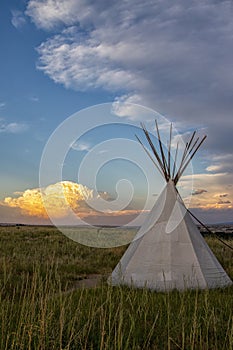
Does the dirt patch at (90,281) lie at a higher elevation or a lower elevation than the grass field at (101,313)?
lower

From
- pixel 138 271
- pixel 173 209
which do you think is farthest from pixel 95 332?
pixel 173 209

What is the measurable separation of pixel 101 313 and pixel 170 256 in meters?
3.41

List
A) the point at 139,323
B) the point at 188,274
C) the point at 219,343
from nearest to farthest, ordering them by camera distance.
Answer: the point at 219,343 → the point at 139,323 → the point at 188,274

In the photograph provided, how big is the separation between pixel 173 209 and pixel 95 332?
363cm

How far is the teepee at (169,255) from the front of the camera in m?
6.15

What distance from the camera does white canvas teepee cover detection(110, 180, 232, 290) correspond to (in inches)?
242

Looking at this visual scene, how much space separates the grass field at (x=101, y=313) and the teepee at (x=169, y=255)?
11.8 inches

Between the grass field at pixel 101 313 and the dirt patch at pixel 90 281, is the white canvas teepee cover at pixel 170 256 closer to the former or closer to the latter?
the grass field at pixel 101 313

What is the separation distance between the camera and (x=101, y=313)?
3.02 metres

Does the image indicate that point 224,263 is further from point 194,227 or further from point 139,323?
point 139,323

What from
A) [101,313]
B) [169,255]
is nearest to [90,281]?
[169,255]

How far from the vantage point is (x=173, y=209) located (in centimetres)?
682

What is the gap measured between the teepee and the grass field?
0.30m

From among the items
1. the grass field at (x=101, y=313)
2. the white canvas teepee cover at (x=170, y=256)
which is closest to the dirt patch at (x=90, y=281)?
the grass field at (x=101, y=313)
